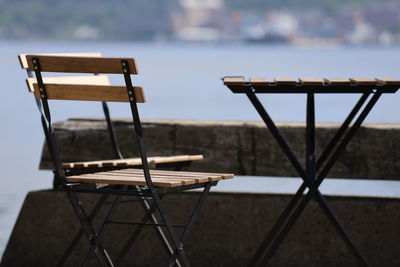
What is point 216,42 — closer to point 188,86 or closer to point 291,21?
point 291,21

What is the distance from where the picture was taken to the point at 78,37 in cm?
8731

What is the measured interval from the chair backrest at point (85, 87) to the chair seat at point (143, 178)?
52 millimetres

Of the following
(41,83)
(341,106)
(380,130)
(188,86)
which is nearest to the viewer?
(41,83)

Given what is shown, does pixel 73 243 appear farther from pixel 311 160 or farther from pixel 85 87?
pixel 311 160

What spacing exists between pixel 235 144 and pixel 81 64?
4.21ft

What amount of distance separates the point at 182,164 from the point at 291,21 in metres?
91.1

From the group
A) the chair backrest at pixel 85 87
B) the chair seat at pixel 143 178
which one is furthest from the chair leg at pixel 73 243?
the chair backrest at pixel 85 87

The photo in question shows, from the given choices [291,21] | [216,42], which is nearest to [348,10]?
[291,21]

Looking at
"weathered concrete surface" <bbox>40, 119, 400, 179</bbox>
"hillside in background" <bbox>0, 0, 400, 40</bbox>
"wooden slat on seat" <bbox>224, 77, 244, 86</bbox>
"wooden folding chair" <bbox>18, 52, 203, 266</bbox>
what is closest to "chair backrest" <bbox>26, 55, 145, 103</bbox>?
"wooden folding chair" <bbox>18, 52, 203, 266</bbox>

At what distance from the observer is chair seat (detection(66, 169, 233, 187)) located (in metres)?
3.68

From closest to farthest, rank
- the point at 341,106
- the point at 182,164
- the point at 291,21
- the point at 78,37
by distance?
the point at 182,164
the point at 341,106
the point at 78,37
the point at 291,21

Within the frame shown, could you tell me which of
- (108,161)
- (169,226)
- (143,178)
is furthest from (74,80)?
(169,226)

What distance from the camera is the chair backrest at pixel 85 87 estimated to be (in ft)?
11.8

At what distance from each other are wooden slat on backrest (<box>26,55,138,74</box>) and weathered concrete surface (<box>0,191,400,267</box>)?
124 centimetres
